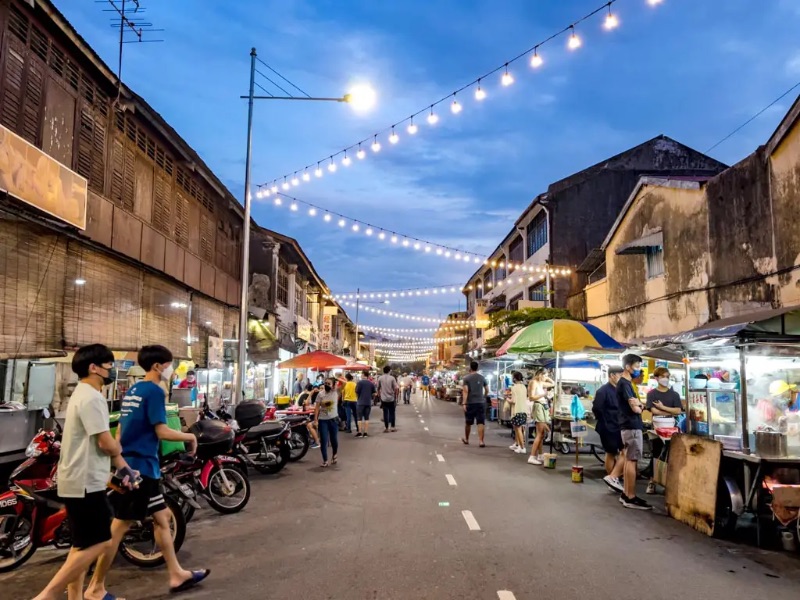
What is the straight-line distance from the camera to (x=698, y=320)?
1795cm

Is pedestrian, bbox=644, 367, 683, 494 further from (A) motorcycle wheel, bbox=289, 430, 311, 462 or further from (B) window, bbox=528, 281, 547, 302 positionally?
(B) window, bbox=528, 281, 547, 302

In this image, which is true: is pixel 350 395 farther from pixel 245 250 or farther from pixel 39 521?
pixel 39 521

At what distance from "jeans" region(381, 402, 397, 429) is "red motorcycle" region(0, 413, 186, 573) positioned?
1402cm

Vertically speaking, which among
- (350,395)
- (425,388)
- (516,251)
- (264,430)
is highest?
(516,251)

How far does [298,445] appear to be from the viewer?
14.1m

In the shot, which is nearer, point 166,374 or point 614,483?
point 614,483

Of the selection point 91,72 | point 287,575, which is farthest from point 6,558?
point 91,72

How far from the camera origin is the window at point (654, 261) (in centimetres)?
2048

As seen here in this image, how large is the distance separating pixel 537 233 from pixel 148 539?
32484 mm

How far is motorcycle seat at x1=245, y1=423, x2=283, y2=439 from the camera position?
11.6 m

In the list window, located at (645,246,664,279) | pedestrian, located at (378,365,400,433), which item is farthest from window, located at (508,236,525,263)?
pedestrian, located at (378,365,400,433)

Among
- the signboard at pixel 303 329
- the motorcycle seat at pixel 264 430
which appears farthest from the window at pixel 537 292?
the motorcycle seat at pixel 264 430

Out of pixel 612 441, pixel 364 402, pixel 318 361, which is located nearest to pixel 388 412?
pixel 364 402

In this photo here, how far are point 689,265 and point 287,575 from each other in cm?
1607
